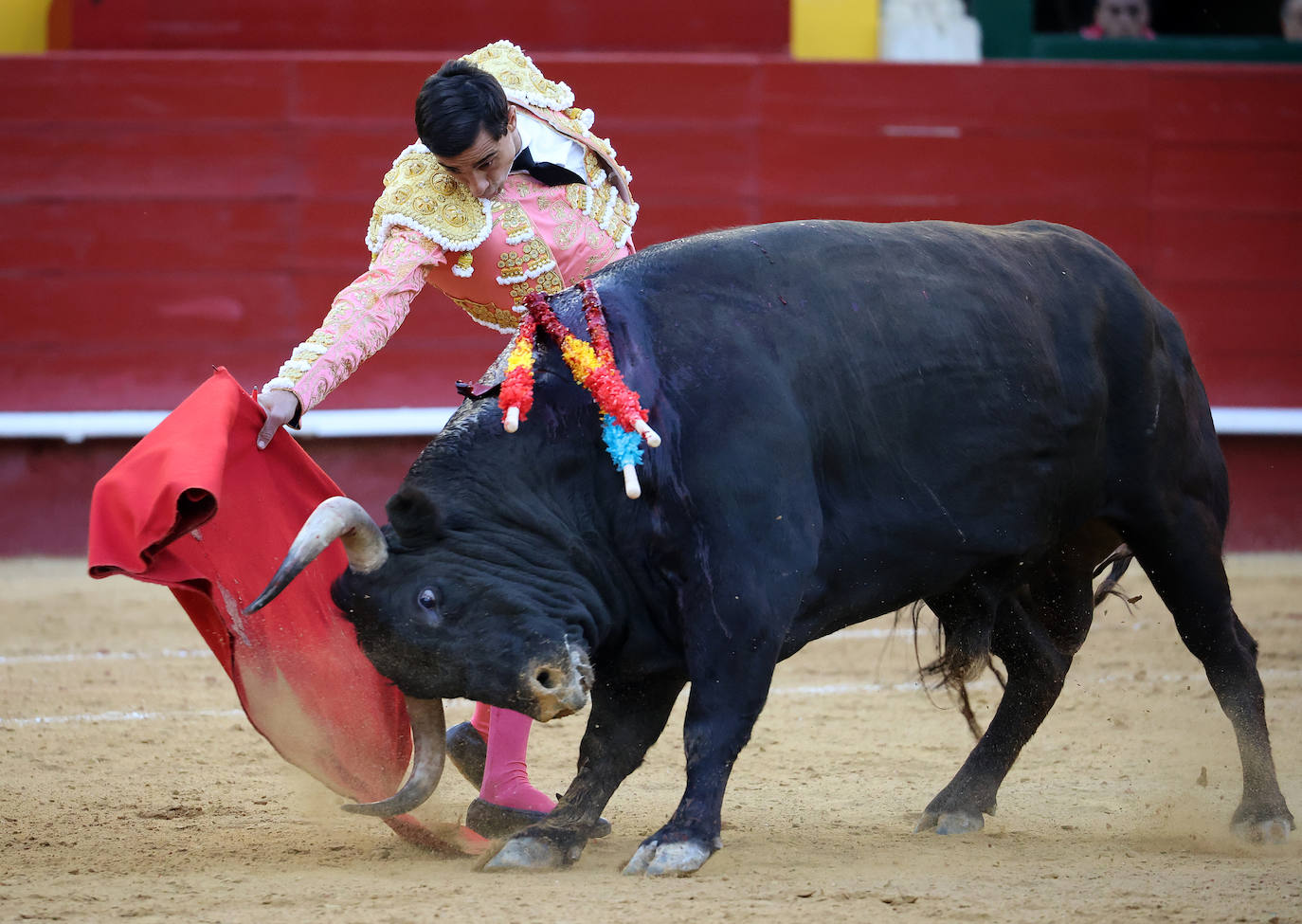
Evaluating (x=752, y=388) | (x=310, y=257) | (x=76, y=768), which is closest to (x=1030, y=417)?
(x=752, y=388)

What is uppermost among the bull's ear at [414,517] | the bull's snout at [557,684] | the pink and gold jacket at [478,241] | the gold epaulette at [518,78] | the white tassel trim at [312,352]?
the gold epaulette at [518,78]

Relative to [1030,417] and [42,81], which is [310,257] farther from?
[1030,417]

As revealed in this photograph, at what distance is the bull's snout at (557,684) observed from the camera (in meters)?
2.78

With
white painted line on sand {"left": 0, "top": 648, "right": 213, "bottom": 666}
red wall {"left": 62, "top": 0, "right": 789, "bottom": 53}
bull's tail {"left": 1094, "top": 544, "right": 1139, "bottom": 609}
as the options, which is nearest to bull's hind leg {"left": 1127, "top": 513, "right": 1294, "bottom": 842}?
A: bull's tail {"left": 1094, "top": 544, "right": 1139, "bottom": 609}

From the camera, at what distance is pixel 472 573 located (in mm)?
2811

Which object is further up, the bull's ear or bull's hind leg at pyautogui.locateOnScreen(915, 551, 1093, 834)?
the bull's ear

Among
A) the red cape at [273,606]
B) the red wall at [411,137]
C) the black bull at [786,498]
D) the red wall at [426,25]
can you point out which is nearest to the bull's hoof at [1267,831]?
the black bull at [786,498]

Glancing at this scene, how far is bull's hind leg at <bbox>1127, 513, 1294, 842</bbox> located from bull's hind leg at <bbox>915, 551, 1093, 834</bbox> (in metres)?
0.24

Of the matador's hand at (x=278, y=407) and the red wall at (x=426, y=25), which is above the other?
the red wall at (x=426, y=25)

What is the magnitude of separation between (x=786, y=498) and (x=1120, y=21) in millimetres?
6028

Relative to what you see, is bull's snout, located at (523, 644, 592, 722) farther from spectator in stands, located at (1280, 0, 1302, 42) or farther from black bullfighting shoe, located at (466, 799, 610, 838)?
spectator in stands, located at (1280, 0, 1302, 42)

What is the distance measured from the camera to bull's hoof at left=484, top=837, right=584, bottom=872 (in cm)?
290

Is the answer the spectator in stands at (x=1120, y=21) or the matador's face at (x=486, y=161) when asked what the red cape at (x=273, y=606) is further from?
the spectator in stands at (x=1120, y=21)

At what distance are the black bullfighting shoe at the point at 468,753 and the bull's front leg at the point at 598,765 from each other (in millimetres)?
429
